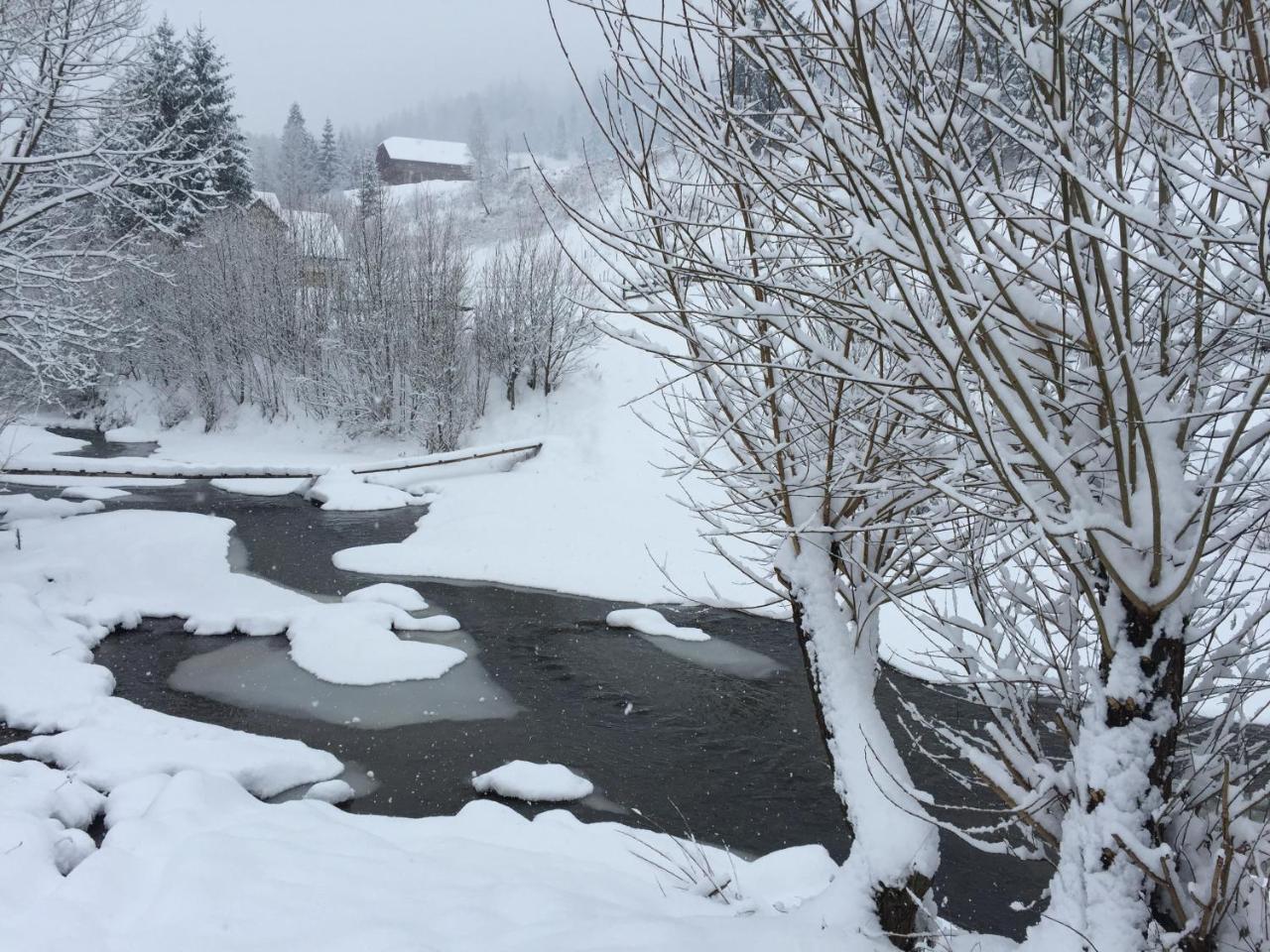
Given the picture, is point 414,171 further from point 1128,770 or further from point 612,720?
point 1128,770

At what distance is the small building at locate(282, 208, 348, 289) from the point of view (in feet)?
73.0

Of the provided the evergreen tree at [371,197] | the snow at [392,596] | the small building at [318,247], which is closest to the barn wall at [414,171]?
the evergreen tree at [371,197]

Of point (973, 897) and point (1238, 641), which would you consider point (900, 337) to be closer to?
point (1238, 641)

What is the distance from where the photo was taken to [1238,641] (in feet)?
8.14

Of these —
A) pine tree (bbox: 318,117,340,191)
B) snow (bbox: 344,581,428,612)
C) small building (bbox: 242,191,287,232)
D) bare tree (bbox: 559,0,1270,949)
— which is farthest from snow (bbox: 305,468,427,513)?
pine tree (bbox: 318,117,340,191)

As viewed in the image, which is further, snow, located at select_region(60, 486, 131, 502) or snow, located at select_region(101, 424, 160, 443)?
snow, located at select_region(101, 424, 160, 443)

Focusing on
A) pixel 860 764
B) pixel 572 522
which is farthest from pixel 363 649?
pixel 860 764

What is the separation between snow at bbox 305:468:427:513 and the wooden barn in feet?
144

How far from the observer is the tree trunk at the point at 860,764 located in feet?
→ 11.2

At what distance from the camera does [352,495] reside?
53.3ft

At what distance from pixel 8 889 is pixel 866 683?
4.66 m

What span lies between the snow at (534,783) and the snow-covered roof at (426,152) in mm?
58678

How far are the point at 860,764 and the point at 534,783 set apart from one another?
373cm

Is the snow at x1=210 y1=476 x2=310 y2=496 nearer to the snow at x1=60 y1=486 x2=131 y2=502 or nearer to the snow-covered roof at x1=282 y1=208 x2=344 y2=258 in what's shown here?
the snow at x1=60 y1=486 x2=131 y2=502
